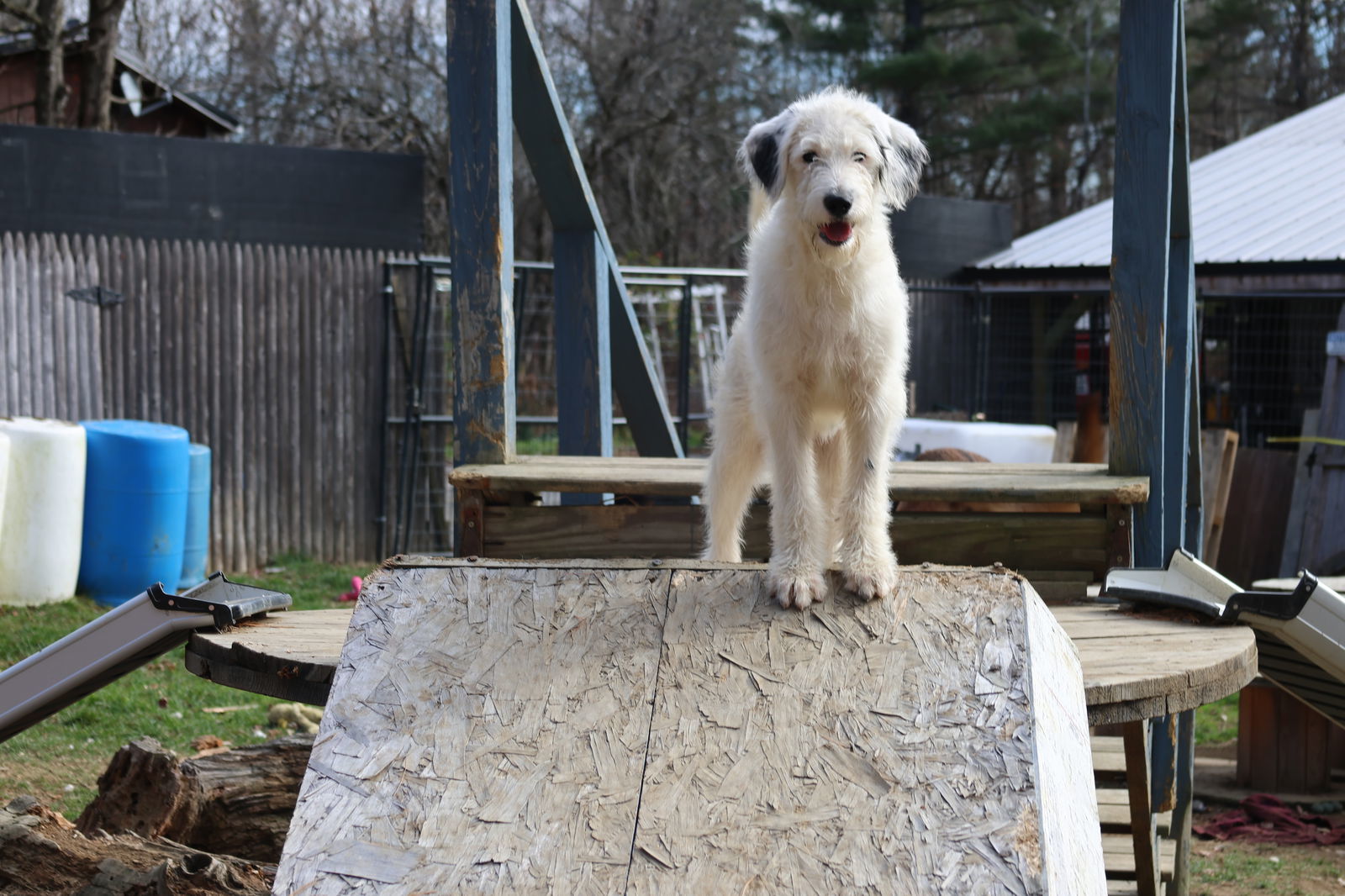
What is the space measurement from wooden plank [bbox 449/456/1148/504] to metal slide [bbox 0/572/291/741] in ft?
2.90

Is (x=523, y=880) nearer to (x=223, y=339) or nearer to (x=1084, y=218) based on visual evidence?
(x=223, y=339)

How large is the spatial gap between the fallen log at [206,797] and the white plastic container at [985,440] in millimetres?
6300

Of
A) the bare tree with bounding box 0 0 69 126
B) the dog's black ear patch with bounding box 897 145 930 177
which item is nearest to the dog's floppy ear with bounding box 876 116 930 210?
the dog's black ear patch with bounding box 897 145 930 177

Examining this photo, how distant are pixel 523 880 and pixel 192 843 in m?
2.44

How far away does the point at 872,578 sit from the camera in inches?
113

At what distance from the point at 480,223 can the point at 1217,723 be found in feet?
20.6

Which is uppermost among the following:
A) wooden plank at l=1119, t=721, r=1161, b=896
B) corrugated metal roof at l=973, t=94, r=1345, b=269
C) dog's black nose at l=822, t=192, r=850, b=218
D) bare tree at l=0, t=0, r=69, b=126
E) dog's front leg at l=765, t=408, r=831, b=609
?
bare tree at l=0, t=0, r=69, b=126

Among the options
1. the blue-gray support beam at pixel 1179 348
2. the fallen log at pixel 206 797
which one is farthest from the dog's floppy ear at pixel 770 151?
the fallen log at pixel 206 797

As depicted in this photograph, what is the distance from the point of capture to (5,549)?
8.48 metres

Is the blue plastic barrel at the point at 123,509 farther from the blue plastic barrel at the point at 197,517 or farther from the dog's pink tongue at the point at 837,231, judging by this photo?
the dog's pink tongue at the point at 837,231

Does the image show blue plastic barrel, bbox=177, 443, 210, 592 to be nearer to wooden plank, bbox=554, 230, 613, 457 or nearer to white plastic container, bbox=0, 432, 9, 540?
white plastic container, bbox=0, 432, 9, 540

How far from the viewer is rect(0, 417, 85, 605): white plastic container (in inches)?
333

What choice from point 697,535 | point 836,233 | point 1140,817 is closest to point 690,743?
point 836,233

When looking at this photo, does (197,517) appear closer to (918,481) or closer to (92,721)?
(92,721)
